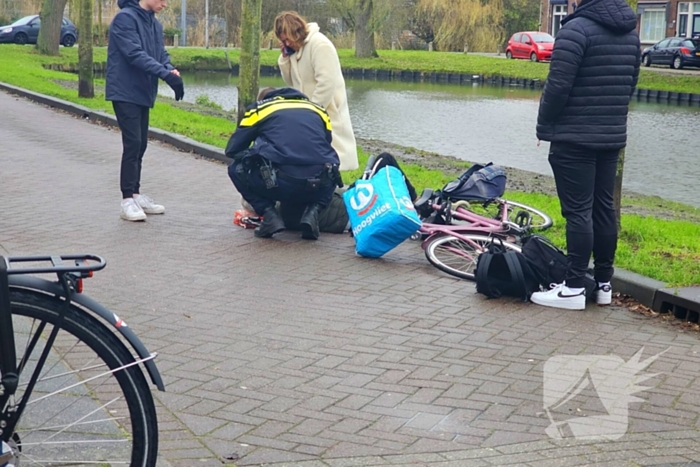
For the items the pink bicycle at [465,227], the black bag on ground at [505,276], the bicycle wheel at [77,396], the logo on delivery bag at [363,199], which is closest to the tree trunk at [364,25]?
the pink bicycle at [465,227]

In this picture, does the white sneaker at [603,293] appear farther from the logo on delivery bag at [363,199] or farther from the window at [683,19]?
the window at [683,19]

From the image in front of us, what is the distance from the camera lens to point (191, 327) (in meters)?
5.54

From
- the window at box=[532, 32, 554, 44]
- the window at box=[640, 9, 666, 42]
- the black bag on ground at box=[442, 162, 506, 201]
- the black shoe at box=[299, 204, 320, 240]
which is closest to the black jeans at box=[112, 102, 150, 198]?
the black shoe at box=[299, 204, 320, 240]

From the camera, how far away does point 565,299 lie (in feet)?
20.6

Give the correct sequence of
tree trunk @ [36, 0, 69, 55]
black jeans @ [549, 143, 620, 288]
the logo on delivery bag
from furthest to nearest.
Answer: tree trunk @ [36, 0, 69, 55]
the logo on delivery bag
black jeans @ [549, 143, 620, 288]

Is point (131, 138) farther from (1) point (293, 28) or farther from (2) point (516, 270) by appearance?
(2) point (516, 270)

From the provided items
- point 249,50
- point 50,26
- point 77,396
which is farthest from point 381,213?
point 50,26

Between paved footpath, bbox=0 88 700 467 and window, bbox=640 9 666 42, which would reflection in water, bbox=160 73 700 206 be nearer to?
paved footpath, bbox=0 88 700 467

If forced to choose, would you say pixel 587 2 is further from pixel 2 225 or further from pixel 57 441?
pixel 2 225

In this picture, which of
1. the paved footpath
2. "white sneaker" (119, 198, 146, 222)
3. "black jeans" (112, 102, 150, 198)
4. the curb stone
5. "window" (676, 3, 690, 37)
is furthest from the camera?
"window" (676, 3, 690, 37)

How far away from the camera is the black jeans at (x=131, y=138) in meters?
8.19

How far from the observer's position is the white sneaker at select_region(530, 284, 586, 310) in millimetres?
6254

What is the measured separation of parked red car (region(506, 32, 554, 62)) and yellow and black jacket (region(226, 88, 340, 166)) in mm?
44056

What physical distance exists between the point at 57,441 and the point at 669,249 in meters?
5.36
